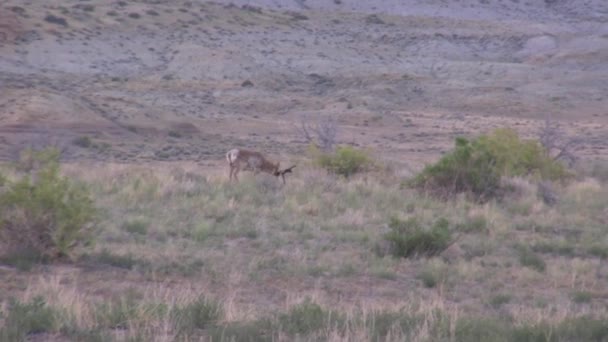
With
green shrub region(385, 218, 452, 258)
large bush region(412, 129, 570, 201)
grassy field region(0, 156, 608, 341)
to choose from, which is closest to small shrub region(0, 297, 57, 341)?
grassy field region(0, 156, 608, 341)

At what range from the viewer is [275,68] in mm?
72625

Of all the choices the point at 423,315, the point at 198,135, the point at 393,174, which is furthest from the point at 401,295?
the point at 198,135

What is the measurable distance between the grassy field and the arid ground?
0.18ft

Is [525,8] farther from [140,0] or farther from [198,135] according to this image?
[198,135]

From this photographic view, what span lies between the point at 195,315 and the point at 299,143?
35762mm

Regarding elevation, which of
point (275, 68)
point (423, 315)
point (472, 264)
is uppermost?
point (423, 315)

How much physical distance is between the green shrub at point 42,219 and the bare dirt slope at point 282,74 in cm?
2166

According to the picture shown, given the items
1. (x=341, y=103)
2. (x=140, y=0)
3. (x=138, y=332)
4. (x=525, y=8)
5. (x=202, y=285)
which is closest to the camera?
(x=138, y=332)

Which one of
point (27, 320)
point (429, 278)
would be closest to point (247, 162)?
point (429, 278)

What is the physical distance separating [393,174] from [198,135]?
69.0 ft

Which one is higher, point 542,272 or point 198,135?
point 542,272

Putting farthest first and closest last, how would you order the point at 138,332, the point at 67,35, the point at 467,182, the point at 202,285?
the point at 67,35 → the point at 467,182 → the point at 202,285 → the point at 138,332

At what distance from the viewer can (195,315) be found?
8.50m

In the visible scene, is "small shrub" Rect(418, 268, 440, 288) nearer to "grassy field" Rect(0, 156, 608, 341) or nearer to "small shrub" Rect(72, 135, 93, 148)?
"grassy field" Rect(0, 156, 608, 341)
